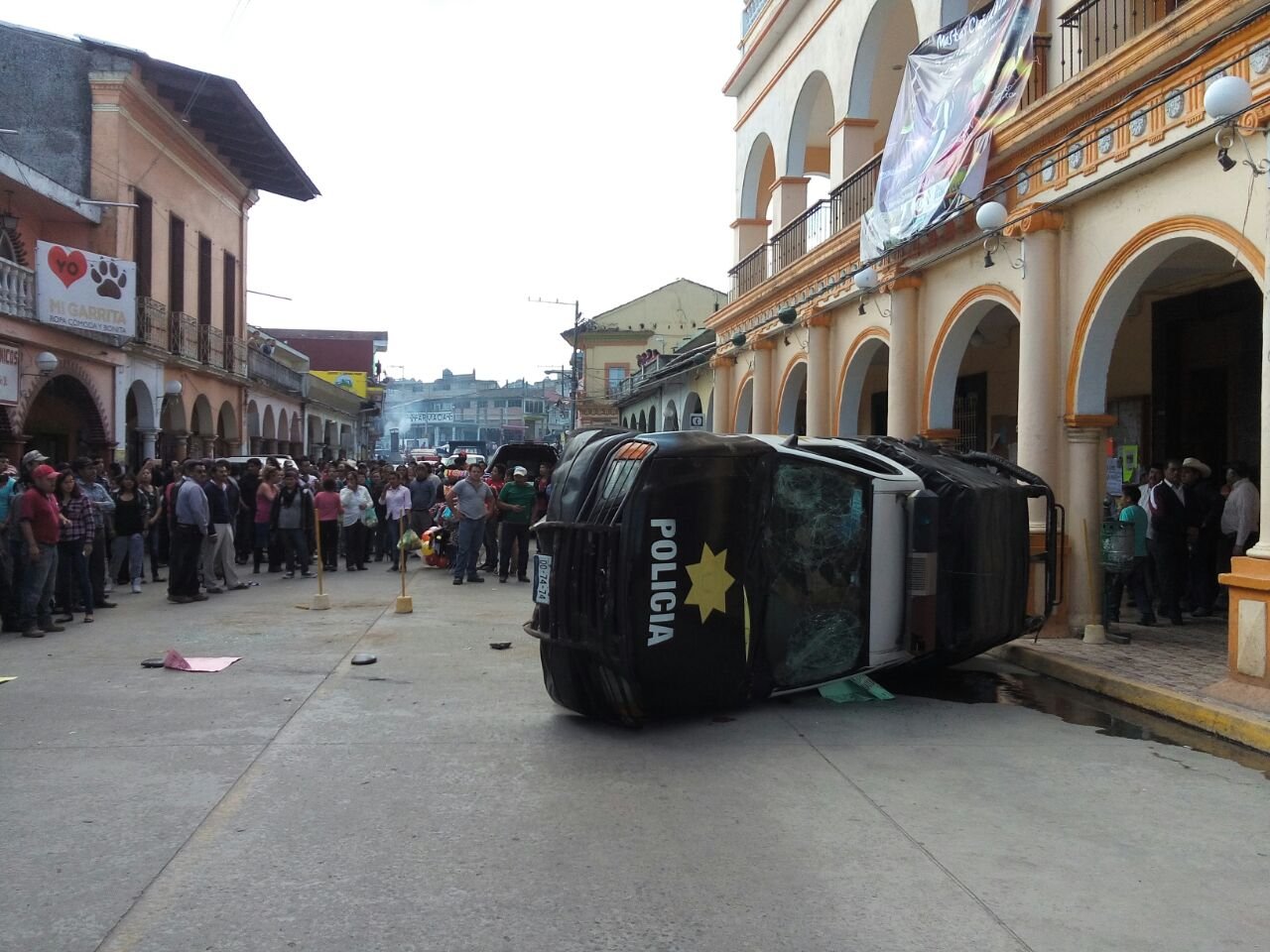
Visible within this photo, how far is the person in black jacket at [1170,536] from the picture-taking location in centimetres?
1066

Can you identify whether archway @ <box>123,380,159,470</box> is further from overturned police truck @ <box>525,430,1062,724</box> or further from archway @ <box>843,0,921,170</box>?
overturned police truck @ <box>525,430,1062,724</box>

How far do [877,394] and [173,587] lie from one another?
14.4 meters

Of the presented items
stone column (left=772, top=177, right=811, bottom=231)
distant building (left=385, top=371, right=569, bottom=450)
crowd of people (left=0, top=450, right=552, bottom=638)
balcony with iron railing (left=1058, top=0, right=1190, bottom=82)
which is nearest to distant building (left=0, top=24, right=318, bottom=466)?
crowd of people (left=0, top=450, right=552, bottom=638)

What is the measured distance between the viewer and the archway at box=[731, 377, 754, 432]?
21.8 metres

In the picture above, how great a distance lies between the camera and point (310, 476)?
61.1ft

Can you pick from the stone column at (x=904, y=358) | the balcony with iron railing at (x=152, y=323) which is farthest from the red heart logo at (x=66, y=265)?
the stone column at (x=904, y=358)

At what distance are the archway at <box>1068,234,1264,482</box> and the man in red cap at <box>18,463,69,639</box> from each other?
1065 cm

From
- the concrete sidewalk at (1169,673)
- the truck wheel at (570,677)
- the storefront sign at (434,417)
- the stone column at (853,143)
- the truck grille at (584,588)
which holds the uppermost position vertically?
the storefront sign at (434,417)

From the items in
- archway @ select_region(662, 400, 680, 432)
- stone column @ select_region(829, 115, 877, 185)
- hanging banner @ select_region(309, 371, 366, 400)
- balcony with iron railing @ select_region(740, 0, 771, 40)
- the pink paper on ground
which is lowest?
the pink paper on ground

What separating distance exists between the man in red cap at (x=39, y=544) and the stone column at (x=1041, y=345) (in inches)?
373

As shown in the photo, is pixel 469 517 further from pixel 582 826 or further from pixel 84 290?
pixel 582 826

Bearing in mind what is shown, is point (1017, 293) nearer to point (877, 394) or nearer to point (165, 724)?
point (165, 724)

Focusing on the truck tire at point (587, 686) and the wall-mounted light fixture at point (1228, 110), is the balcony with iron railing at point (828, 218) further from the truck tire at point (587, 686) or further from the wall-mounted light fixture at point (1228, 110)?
the truck tire at point (587, 686)

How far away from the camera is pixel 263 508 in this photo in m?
15.8
